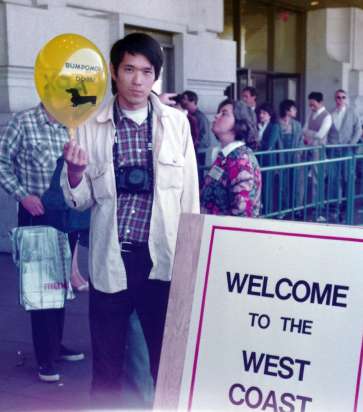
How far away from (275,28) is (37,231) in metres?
13.9

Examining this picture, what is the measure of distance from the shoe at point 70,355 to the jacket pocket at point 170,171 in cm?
197

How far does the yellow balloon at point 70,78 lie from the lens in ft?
10.8

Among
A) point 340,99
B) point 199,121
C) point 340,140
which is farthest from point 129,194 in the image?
point 340,99

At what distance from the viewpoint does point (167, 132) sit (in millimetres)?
3170

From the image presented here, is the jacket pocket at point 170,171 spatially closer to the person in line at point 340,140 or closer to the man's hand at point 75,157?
the man's hand at point 75,157

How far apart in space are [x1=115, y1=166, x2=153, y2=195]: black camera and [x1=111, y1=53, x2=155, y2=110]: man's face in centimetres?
29

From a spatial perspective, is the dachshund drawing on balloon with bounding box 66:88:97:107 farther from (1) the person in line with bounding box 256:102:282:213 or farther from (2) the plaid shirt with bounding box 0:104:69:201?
(1) the person in line with bounding box 256:102:282:213

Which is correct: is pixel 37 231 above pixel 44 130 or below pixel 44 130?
below

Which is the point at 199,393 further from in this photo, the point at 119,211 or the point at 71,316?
the point at 71,316

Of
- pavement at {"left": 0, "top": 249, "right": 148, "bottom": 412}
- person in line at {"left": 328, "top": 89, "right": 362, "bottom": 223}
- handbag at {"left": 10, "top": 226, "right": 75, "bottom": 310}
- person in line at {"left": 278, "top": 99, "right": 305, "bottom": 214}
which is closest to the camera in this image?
pavement at {"left": 0, "top": 249, "right": 148, "bottom": 412}

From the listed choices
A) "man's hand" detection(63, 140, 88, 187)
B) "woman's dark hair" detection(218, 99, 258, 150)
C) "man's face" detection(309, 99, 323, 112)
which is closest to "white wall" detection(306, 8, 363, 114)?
"man's face" detection(309, 99, 323, 112)

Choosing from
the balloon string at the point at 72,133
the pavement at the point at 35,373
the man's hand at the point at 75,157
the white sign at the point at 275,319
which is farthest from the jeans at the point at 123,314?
the white sign at the point at 275,319

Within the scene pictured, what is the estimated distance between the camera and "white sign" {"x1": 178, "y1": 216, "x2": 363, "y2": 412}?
2.27m

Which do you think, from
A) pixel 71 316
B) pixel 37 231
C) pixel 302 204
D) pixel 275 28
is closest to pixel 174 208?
pixel 37 231
